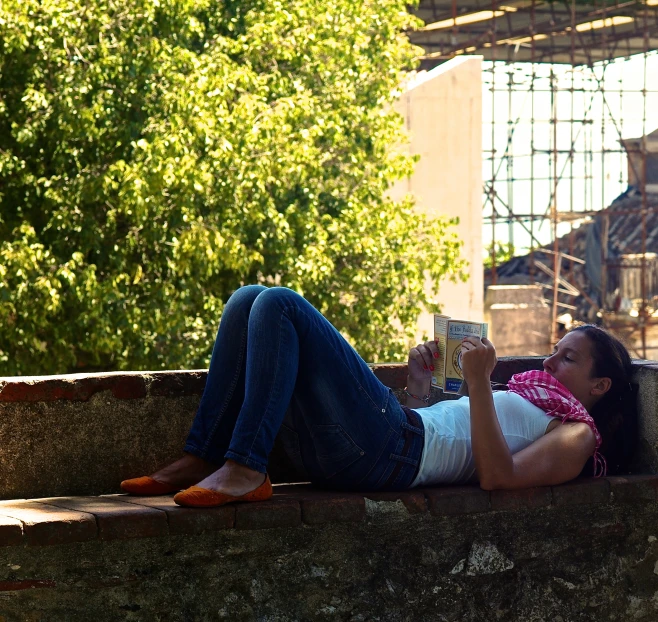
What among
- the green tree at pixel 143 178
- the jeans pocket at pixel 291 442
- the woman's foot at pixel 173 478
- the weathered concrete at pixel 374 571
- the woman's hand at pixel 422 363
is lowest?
the weathered concrete at pixel 374 571

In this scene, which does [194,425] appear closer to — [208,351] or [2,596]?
[2,596]

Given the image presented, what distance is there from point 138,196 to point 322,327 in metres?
6.38

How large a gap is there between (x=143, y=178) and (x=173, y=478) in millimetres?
6408

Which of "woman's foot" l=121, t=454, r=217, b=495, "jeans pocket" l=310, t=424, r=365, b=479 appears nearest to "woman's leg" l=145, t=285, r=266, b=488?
"woman's foot" l=121, t=454, r=217, b=495

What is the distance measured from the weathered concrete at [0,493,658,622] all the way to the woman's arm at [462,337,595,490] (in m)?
0.15

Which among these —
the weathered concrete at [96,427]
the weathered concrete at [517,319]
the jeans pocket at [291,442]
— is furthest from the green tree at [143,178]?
the weathered concrete at [517,319]

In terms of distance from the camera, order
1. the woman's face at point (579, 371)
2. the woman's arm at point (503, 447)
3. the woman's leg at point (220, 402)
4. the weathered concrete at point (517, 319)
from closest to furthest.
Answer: the woman's arm at point (503, 447) → the woman's leg at point (220, 402) → the woman's face at point (579, 371) → the weathered concrete at point (517, 319)

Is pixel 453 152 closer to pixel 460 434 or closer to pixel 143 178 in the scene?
pixel 143 178

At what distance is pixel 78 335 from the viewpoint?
32.6 feet

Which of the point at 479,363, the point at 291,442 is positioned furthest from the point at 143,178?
the point at 479,363

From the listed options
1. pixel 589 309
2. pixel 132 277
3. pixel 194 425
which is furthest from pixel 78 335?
pixel 589 309

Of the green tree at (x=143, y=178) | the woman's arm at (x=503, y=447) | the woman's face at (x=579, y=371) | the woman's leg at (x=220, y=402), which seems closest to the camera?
the woman's arm at (x=503, y=447)

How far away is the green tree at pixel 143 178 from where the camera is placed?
955 centimetres

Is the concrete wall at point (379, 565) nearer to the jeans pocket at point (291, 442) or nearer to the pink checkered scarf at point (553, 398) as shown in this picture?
the pink checkered scarf at point (553, 398)
